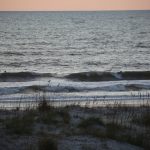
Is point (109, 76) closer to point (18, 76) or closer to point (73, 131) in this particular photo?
point (18, 76)

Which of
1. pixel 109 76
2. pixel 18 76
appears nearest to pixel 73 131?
pixel 109 76

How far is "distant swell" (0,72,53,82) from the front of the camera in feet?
88.6

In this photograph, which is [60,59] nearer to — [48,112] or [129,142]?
[48,112]

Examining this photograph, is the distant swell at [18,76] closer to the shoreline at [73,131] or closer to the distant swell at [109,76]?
the distant swell at [109,76]

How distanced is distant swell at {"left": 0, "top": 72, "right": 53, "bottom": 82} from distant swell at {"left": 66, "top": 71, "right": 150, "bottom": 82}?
7.28 feet

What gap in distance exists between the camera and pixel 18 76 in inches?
1131

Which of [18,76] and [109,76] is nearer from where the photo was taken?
[18,76]

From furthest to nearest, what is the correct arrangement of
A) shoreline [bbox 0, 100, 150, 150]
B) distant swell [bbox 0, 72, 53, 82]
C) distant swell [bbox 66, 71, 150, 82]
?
distant swell [bbox 66, 71, 150, 82] → distant swell [bbox 0, 72, 53, 82] → shoreline [bbox 0, 100, 150, 150]

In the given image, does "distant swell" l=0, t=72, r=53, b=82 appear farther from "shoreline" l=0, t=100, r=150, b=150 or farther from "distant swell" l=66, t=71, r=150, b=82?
"shoreline" l=0, t=100, r=150, b=150

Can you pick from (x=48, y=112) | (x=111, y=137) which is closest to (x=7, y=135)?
(x=111, y=137)

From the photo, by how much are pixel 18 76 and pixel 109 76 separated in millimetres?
6612

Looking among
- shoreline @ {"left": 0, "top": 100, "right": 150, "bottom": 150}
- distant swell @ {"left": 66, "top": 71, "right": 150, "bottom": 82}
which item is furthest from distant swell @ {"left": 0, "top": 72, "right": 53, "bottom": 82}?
shoreline @ {"left": 0, "top": 100, "right": 150, "bottom": 150}

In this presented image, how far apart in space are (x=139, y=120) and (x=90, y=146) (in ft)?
9.42

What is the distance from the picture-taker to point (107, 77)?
28.6 m
